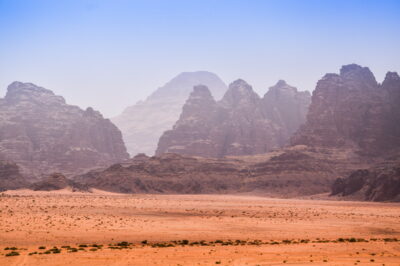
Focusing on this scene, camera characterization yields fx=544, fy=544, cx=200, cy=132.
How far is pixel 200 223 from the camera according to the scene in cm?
6638

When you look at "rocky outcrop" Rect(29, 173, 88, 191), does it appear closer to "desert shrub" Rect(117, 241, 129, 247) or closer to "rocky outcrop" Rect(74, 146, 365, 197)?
"rocky outcrop" Rect(74, 146, 365, 197)

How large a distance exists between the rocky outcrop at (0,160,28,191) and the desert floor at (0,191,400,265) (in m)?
83.7

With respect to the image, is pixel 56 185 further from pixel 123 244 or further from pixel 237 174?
pixel 123 244

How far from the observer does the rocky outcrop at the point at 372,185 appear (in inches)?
4753

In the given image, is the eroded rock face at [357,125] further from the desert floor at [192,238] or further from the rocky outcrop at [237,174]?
the desert floor at [192,238]

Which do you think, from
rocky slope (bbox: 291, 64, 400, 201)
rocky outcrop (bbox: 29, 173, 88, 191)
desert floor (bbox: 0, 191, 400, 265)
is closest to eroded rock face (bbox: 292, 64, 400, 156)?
rocky slope (bbox: 291, 64, 400, 201)

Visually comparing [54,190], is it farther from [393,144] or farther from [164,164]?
[393,144]

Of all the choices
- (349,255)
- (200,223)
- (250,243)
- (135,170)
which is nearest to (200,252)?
(250,243)

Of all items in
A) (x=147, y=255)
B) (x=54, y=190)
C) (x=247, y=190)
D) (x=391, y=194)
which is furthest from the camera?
(x=247, y=190)

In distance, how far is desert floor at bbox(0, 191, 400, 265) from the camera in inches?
1563

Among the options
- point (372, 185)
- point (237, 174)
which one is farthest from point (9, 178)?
point (372, 185)

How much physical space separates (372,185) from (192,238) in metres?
86.7

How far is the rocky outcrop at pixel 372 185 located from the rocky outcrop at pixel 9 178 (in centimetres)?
9067

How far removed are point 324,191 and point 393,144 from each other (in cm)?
4292
